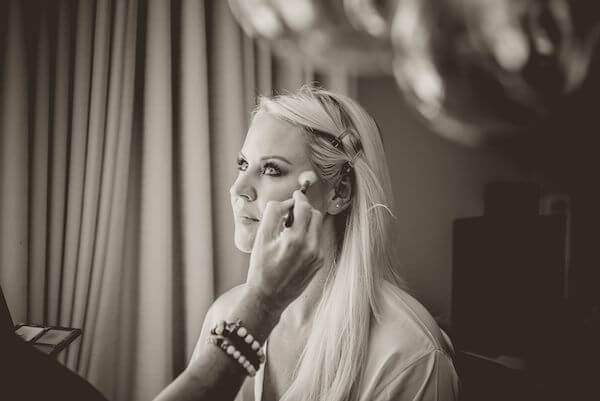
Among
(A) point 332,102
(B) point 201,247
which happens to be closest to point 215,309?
(B) point 201,247

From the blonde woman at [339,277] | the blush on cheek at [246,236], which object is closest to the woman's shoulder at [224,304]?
the blonde woman at [339,277]

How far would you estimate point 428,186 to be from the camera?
1.84 metres

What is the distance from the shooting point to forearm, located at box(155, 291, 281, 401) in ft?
1.63

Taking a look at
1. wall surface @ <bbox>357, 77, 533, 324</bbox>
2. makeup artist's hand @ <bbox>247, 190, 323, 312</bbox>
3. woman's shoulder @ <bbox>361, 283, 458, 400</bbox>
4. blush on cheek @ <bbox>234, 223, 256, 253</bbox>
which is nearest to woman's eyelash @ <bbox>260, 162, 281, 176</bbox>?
blush on cheek @ <bbox>234, 223, 256, 253</bbox>

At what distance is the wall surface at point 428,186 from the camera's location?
1.80 m

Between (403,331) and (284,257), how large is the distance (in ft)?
1.17

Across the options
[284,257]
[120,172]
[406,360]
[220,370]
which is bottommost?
[406,360]

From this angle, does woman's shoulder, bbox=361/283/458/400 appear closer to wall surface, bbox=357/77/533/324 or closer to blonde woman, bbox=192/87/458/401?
blonde woman, bbox=192/87/458/401

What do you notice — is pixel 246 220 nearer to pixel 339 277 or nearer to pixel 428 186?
pixel 339 277

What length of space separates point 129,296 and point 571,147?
165 centimetres

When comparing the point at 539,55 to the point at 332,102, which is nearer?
the point at 539,55

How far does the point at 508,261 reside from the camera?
146cm

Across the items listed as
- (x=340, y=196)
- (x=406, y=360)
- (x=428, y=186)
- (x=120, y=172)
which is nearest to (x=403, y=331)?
(x=406, y=360)

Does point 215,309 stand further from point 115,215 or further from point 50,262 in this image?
point 50,262
